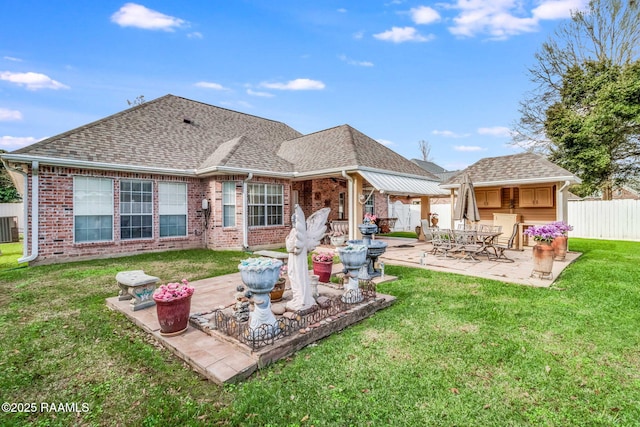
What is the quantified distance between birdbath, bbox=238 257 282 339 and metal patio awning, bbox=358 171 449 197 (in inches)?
359

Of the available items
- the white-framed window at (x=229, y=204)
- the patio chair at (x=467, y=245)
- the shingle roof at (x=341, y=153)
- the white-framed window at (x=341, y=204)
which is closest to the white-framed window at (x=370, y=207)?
the white-framed window at (x=341, y=204)

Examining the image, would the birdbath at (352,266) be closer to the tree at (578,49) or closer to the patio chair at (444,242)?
the patio chair at (444,242)

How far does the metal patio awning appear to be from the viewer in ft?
42.5

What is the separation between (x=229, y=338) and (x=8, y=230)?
81.7ft

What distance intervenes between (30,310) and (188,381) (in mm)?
5177

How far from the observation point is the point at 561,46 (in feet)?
78.4

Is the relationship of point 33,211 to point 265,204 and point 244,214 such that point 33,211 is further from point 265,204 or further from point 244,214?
point 265,204

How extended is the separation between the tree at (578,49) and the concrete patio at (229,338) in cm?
2138

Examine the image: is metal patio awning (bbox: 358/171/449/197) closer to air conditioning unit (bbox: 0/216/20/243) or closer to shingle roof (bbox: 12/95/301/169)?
shingle roof (bbox: 12/95/301/169)

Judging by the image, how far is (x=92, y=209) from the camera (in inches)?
461

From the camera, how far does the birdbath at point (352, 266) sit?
5914 mm

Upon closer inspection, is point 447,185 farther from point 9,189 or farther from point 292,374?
point 9,189

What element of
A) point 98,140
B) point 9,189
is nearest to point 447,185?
point 98,140

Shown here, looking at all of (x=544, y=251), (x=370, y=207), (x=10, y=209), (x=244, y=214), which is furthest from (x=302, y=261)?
(x=10, y=209)
